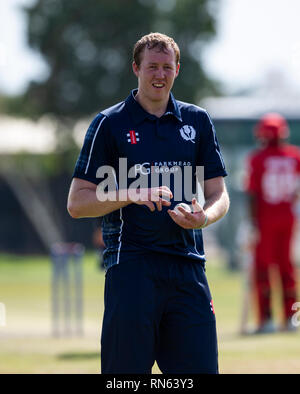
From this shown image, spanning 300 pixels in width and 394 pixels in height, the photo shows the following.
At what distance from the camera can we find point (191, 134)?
4.61 metres

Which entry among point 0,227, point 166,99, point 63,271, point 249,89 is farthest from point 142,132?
point 249,89

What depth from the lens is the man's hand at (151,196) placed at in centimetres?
425

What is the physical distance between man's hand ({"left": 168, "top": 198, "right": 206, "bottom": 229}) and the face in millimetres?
625

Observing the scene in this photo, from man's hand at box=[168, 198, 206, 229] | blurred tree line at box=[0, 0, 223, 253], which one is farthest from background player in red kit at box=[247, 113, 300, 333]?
blurred tree line at box=[0, 0, 223, 253]

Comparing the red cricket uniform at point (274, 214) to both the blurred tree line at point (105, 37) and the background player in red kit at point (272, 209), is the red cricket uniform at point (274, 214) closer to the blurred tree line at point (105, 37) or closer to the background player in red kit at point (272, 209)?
the background player in red kit at point (272, 209)

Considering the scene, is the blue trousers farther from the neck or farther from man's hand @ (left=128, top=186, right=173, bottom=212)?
the neck

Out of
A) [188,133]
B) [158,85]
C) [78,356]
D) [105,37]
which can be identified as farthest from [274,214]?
[105,37]

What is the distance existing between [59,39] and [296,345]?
1078 inches

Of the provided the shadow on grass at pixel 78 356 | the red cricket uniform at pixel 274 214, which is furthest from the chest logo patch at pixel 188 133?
the red cricket uniform at pixel 274 214

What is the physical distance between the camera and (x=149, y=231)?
4465 mm

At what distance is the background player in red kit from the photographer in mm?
11094

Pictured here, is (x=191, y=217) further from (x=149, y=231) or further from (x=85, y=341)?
(x=85, y=341)

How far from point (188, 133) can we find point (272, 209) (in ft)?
22.5

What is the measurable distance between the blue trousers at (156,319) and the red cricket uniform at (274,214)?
22.0 feet
